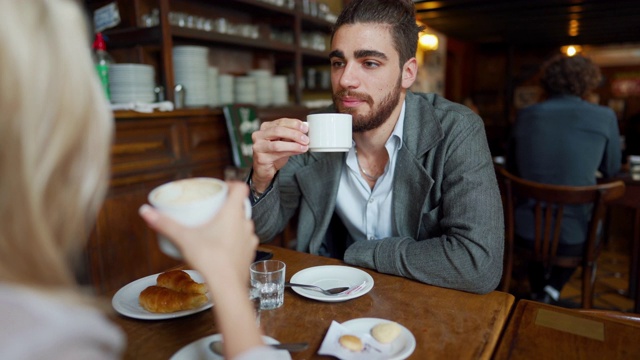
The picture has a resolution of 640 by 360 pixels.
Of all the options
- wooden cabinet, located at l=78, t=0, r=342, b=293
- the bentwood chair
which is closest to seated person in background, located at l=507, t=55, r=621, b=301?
the bentwood chair

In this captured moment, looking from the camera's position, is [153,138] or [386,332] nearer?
[386,332]

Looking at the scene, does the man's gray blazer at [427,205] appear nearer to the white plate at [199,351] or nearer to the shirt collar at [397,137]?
the shirt collar at [397,137]

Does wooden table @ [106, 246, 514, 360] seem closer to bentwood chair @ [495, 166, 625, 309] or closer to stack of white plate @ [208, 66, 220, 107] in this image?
bentwood chair @ [495, 166, 625, 309]

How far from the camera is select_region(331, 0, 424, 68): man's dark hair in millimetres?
1567

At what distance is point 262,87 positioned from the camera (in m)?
3.21

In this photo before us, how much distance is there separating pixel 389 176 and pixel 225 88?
67.5 inches

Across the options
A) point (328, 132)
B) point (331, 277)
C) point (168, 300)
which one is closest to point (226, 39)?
point (328, 132)

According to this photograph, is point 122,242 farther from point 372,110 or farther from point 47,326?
point 47,326

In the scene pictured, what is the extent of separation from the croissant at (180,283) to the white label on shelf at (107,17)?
195 centimetres

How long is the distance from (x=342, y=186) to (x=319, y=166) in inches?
4.8

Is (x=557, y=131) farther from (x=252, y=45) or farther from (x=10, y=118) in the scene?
(x=10, y=118)

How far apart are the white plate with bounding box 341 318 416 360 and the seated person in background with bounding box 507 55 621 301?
1.98 metres

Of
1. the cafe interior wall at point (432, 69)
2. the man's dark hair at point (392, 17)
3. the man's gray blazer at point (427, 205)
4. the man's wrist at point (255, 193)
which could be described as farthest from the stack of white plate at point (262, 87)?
the cafe interior wall at point (432, 69)

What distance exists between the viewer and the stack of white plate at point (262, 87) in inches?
125
